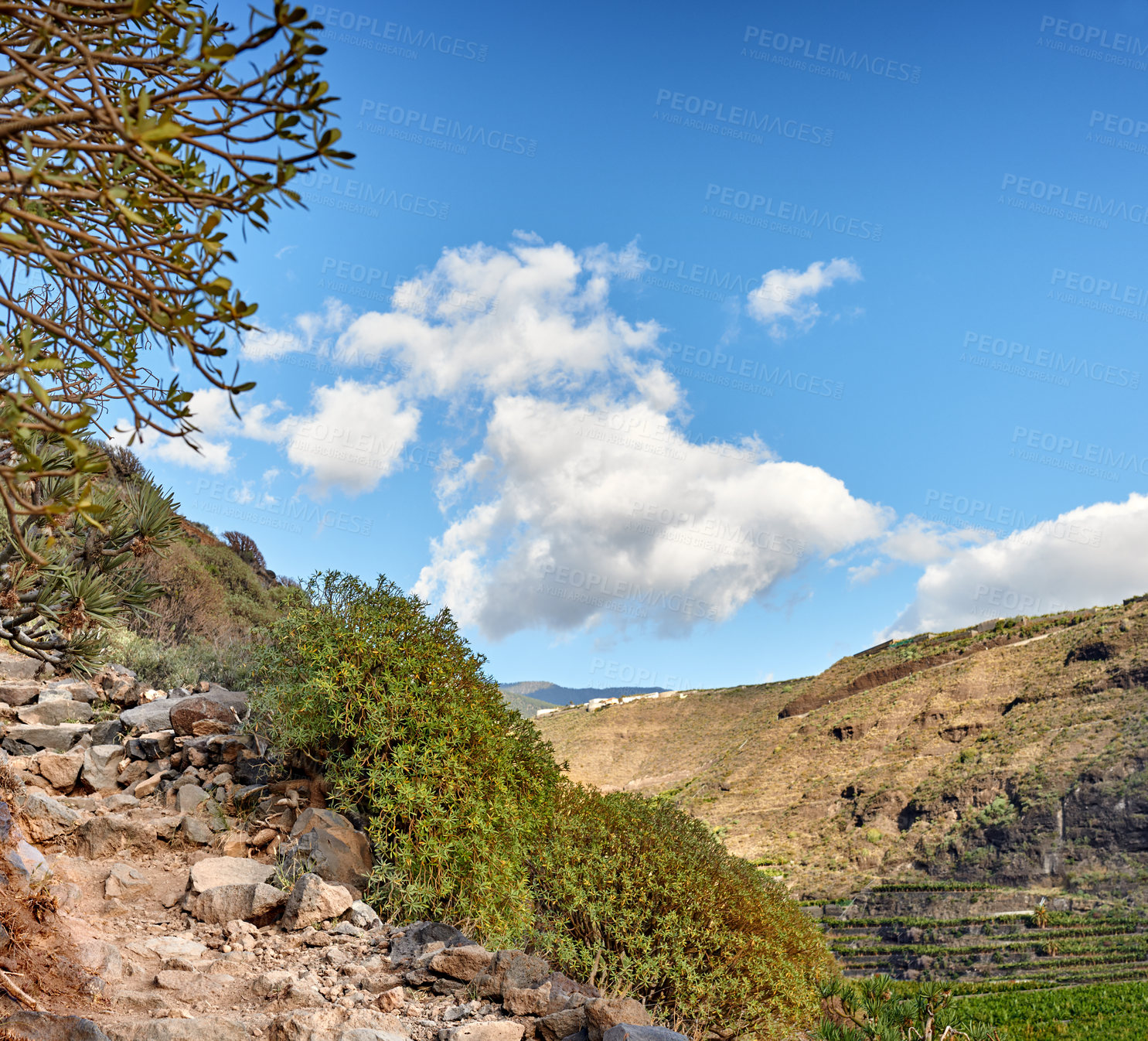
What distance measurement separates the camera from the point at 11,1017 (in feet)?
10.1

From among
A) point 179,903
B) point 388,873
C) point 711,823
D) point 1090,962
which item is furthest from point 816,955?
point 711,823

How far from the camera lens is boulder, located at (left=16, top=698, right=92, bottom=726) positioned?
857 centimetres

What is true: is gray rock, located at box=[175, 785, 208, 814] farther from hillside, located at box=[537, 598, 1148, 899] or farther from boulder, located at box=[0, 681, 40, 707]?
hillside, located at box=[537, 598, 1148, 899]

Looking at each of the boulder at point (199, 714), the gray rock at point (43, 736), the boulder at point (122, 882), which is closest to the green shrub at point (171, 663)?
the gray rock at point (43, 736)

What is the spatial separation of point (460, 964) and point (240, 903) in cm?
163

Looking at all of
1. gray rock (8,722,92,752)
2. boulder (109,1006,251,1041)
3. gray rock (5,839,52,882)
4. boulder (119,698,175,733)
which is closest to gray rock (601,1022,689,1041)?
boulder (109,1006,251,1041)

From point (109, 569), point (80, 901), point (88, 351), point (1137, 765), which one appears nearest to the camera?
point (88, 351)

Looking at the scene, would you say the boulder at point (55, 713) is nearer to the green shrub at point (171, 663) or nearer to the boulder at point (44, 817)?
the green shrub at point (171, 663)

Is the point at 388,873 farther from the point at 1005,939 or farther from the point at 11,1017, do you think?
the point at 1005,939

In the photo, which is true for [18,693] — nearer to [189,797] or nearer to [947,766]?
[189,797]

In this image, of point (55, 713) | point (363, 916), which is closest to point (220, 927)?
point (363, 916)

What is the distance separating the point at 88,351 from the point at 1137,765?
50.2 metres

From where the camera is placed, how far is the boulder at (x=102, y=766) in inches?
287

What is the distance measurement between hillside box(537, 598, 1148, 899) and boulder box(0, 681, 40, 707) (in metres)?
30.3
